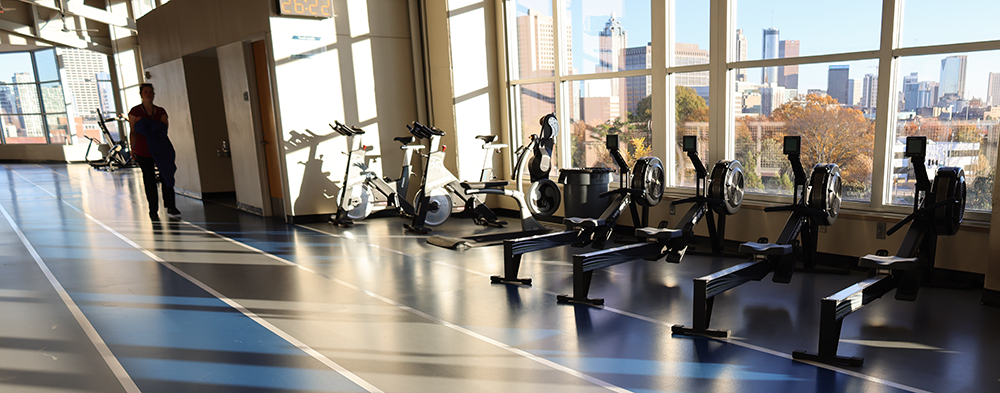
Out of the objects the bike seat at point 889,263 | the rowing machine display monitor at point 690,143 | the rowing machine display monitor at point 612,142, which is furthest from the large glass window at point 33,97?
the bike seat at point 889,263

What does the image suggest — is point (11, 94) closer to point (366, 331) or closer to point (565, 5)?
point (565, 5)

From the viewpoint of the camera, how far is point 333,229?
7207 millimetres

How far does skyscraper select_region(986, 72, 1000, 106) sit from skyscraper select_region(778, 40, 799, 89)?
1314 millimetres

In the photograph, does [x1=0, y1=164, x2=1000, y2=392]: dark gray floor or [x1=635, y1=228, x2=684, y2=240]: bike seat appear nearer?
→ [x1=0, y1=164, x2=1000, y2=392]: dark gray floor

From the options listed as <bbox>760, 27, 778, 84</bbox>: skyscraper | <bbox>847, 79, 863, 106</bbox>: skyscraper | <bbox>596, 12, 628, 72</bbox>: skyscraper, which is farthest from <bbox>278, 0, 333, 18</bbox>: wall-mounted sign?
<bbox>847, 79, 863, 106</bbox>: skyscraper

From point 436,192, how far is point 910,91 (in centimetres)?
460

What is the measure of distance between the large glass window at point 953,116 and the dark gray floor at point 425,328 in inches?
37.4

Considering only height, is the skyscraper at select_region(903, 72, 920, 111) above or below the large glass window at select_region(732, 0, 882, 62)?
below

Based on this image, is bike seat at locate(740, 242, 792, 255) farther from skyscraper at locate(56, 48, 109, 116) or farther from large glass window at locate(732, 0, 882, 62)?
skyscraper at locate(56, 48, 109, 116)

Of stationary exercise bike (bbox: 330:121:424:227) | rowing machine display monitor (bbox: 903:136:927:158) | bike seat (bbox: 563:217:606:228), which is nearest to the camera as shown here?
rowing machine display monitor (bbox: 903:136:927:158)

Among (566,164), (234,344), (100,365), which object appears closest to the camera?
(100,365)

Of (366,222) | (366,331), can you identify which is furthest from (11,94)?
(366,331)

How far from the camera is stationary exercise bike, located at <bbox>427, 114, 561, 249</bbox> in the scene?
21.0ft

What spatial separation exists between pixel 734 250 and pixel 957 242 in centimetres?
169
